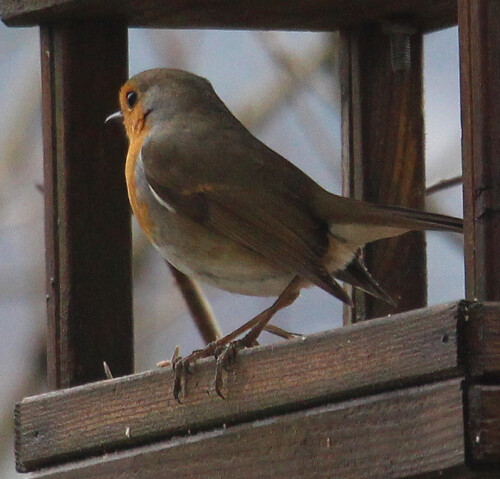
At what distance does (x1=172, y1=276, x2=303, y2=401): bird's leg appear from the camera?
119 inches

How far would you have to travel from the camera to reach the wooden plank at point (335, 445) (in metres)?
2.56

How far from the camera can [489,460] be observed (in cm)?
246

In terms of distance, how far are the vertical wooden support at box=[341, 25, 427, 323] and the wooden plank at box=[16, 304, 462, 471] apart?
0.88 m

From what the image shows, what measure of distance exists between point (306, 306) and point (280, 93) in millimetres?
626

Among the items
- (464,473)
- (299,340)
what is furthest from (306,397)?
(464,473)

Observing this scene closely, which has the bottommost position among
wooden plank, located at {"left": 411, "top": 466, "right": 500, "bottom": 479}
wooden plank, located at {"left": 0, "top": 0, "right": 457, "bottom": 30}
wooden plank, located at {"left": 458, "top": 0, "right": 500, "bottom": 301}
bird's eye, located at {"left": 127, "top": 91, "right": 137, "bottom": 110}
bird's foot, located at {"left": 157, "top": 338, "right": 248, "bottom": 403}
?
wooden plank, located at {"left": 411, "top": 466, "right": 500, "bottom": 479}

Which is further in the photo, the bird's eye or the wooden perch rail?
the bird's eye

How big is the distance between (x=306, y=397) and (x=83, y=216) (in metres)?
1.09

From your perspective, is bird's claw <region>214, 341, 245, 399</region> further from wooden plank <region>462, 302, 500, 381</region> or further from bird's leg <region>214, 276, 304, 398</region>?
wooden plank <region>462, 302, 500, 381</region>

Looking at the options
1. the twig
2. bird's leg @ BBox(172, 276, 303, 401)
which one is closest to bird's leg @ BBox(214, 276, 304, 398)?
bird's leg @ BBox(172, 276, 303, 401)

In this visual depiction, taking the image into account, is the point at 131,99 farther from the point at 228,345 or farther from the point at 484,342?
the point at 484,342

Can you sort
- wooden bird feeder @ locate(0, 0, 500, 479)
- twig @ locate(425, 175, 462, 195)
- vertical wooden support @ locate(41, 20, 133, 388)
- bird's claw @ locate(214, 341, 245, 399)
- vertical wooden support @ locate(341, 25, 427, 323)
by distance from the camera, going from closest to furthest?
wooden bird feeder @ locate(0, 0, 500, 479) → bird's claw @ locate(214, 341, 245, 399) → twig @ locate(425, 175, 462, 195) → vertical wooden support @ locate(41, 20, 133, 388) → vertical wooden support @ locate(341, 25, 427, 323)

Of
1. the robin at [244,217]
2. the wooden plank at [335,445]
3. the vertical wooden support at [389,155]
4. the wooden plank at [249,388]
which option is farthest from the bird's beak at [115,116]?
the wooden plank at [335,445]

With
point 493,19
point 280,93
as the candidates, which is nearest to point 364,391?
point 493,19
